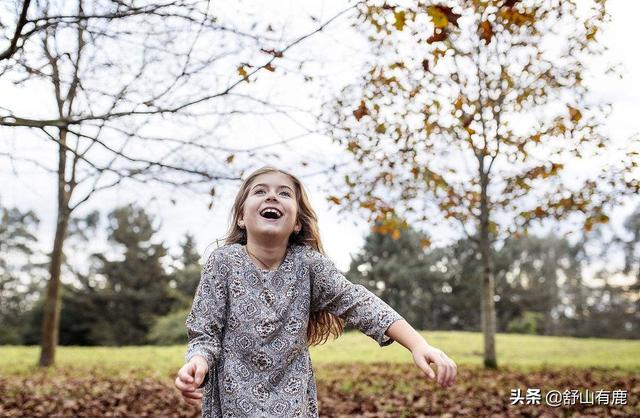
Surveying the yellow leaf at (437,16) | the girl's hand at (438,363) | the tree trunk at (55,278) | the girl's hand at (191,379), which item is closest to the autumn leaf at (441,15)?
the yellow leaf at (437,16)

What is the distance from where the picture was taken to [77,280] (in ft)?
90.5

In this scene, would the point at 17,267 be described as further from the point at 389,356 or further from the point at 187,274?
the point at 389,356

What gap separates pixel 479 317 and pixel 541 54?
21.3m

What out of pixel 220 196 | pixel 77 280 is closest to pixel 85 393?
pixel 220 196

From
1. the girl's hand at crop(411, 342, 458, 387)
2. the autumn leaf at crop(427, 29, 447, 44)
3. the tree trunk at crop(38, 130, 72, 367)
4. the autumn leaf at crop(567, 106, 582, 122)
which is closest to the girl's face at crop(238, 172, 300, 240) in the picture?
the girl's hand at crop(411, 342, 458, 387)

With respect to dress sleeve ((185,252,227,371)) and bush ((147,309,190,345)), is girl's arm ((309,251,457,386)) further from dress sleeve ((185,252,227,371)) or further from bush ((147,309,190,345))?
bush ((147,309,190,345))

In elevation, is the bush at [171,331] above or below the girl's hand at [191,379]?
below

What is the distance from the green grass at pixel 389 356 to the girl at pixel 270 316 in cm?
710

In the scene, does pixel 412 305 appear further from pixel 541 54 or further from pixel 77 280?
pixel 541 54

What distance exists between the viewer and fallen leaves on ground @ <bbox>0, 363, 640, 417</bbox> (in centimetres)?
576

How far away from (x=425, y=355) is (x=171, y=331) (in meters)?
22.1

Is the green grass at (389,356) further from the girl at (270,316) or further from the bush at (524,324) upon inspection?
the bush at (524,324)

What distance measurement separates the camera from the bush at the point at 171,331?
22531 mm

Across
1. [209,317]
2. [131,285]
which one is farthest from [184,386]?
[131,285]
